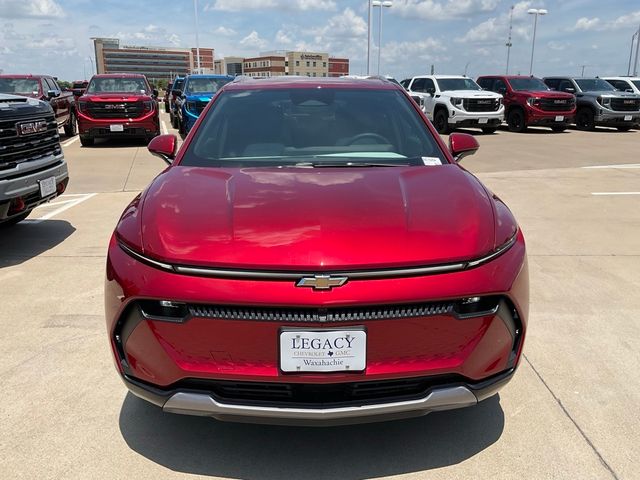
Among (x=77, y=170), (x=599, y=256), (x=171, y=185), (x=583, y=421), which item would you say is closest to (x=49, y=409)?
(x=171, y=185)

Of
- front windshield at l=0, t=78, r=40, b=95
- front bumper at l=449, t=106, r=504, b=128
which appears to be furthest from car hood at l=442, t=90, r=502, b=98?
front windshield at l=0, t=78, r=40, b=95

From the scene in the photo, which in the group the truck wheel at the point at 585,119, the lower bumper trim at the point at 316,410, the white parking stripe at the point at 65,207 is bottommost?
the white parking stripe at the point at 65,207

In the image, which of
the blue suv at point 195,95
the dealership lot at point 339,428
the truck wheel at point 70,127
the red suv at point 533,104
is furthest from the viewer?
the red suv at point 533,104

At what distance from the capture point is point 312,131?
3.45 meters

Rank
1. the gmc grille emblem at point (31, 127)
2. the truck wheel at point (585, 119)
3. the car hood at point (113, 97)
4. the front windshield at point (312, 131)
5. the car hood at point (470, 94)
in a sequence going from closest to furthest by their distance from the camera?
1. the front windshield at point (312, 131)
2. the gmc grille emblem at point (31, 127)
3. the car hood at point (113, 97)
4. the car hood at point (470, 94)
5. the truck wheel at point (585, 119)

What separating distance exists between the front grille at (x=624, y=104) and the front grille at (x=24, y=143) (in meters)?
18.7

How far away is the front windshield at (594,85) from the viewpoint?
2011 cm

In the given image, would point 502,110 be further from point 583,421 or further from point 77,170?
point 583,421

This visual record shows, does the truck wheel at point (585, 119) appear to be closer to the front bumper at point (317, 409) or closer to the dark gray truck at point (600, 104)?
the dark gray truck at point (600, 104)

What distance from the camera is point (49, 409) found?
2820 mm

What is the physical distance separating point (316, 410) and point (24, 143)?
4.50m

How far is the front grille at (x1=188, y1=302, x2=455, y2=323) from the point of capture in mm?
2021

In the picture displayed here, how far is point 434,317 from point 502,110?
58.0 ft

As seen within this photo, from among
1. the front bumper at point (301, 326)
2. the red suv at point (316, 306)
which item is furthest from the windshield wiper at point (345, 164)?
the front bumper at point (301, 326)
